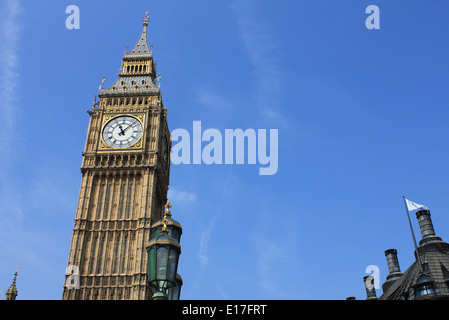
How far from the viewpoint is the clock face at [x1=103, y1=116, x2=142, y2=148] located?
6253 cm

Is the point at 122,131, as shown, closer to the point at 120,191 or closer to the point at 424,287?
the point at 120,191

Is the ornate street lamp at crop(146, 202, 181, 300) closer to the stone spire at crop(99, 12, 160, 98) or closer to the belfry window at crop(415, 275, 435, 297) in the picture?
the belfry window at crop(415, 275, 435, 297)

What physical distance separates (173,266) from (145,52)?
65.8 meters

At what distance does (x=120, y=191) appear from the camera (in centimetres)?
6003

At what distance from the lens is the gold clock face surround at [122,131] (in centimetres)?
6250

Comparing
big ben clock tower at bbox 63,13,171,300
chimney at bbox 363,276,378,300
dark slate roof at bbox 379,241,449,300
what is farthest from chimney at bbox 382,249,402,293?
big ben clock tower at bbox 63,13,171,300

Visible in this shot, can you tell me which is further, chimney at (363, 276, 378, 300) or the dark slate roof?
chimney at (363, 276, 378, 300)

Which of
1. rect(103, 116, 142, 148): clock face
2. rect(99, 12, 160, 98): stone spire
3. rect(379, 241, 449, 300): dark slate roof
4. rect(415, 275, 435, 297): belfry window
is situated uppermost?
rect(99, 12, 160, 98): stone spire

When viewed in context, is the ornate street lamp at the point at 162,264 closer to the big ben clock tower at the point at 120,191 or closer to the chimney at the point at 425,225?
the big ben clock tower at the point at 120,191

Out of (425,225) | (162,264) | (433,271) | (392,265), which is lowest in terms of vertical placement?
(162,264)

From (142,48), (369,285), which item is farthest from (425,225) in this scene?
(142,48)

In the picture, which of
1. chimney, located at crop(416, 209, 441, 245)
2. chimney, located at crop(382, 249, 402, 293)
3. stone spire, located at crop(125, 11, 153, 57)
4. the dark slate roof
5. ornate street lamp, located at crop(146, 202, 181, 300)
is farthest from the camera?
stone spire, located at crop(125, 11, 153, 57)

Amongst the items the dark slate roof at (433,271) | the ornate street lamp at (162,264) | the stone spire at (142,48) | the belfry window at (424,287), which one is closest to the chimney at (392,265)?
the dark slate roof at (433,271)

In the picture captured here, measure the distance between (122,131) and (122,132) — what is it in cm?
14
